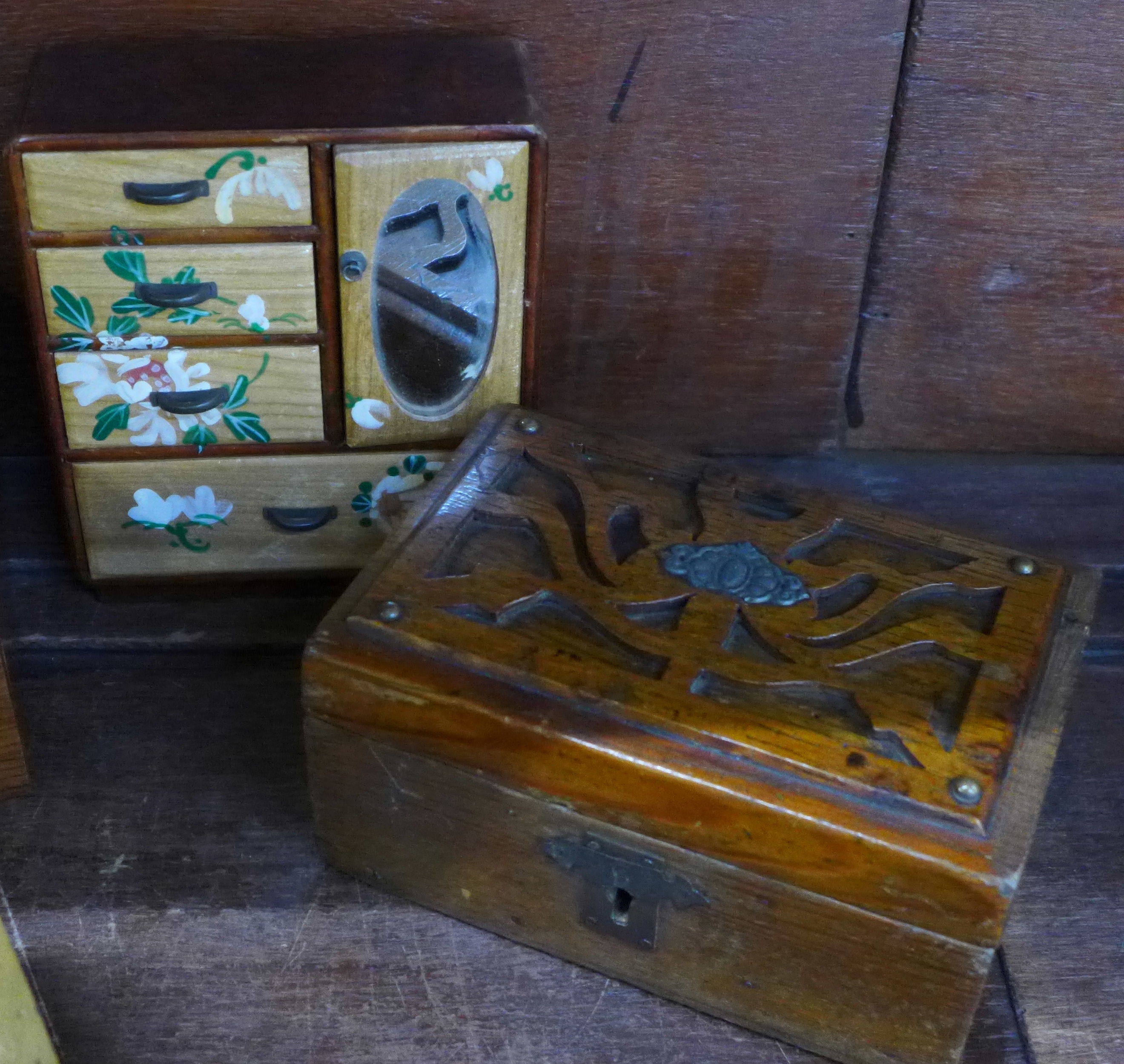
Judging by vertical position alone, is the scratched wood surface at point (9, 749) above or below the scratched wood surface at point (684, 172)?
below

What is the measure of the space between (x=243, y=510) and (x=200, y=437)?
7cm

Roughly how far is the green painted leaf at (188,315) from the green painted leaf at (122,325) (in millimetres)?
22

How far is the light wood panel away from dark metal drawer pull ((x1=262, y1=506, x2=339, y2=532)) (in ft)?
1.24

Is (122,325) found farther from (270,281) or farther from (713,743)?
(713,743)

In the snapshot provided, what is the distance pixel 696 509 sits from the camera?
97 centimetres

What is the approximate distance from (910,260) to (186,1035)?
75cm

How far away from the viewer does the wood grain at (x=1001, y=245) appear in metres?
1.03

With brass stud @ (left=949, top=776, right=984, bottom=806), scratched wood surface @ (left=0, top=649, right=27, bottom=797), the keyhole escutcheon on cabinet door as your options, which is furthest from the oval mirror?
brass stud @ (left=949, top=776, right=984, bottom=806)

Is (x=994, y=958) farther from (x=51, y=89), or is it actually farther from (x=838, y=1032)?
(x=51, y=89)

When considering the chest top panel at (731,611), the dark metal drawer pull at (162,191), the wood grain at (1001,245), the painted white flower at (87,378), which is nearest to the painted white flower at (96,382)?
the painted white flower at (87,378)

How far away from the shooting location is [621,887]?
83 cm

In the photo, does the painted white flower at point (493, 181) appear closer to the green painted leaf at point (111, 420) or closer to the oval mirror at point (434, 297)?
the oval mirror at point (434, 297)

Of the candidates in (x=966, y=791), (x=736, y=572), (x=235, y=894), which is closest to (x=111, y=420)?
(x=235, y=894)

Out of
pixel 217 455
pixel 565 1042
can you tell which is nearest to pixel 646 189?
pixel 217 455
